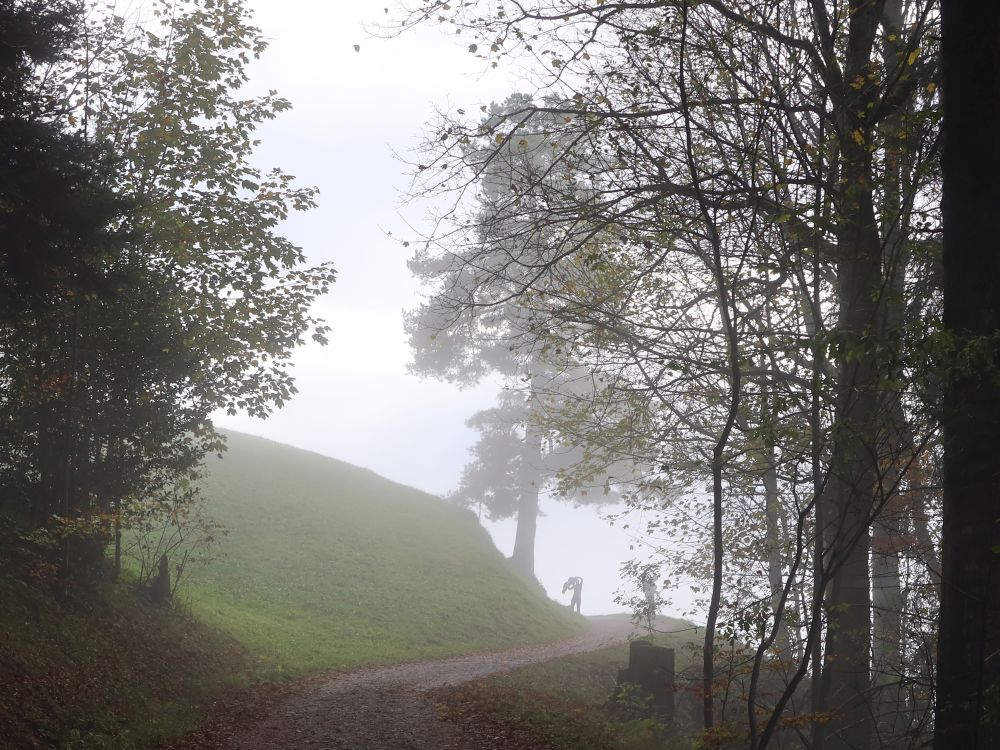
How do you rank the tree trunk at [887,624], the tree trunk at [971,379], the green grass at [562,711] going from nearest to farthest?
the tree trunk at [971,379] → the green grass at [562,711] → the tree trunk at [887,624]

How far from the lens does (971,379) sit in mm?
5180

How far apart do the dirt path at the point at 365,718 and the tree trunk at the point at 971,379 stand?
18.6ft

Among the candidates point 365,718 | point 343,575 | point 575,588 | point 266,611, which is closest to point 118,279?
point 365,718

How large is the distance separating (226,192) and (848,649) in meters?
12.4

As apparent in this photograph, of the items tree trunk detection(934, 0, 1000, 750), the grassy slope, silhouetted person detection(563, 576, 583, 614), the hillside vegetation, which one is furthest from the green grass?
silhouetted person detection(563, 576, 583, 614)

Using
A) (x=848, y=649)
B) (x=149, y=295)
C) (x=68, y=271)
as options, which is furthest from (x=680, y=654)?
(x=68, y=271)

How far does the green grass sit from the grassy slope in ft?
13.2

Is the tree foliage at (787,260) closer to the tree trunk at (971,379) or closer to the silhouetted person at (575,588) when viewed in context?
the tree trunk at (971,379)

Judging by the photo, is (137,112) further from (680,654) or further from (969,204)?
(680,654)

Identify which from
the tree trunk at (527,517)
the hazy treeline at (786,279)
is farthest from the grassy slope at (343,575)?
the hazy treeline at (786,279)

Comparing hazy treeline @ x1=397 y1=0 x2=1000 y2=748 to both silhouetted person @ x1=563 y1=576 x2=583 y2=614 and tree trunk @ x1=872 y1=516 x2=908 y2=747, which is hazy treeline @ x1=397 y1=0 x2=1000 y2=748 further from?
silhouetted person @ x1=563 y1=576 x2=583 y2=614

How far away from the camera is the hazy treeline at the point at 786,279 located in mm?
6426

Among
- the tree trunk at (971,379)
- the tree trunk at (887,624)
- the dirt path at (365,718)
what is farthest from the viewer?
the tree trunk at (887,624)

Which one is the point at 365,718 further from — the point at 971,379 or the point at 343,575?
the point at 343,575
